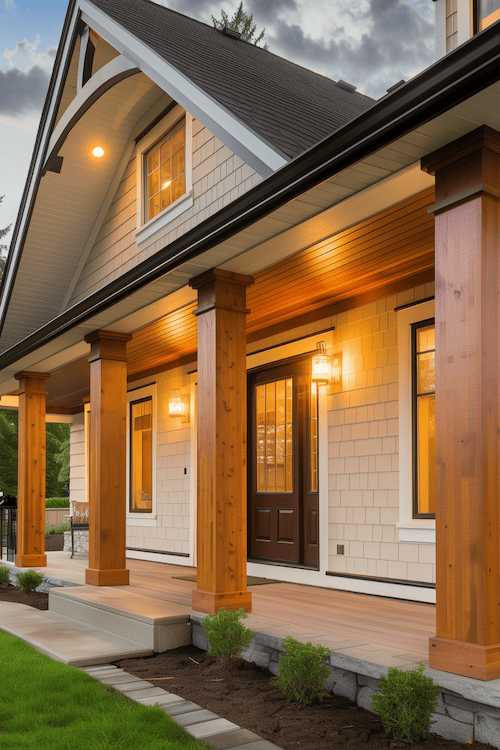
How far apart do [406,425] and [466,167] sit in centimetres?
300

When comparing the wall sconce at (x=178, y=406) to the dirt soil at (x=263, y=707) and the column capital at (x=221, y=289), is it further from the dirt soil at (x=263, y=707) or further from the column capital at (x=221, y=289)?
the dirt soil at (x=263, y=707)

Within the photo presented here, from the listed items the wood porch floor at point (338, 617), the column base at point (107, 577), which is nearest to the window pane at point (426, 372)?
the wood porch floor at point (338, 617)

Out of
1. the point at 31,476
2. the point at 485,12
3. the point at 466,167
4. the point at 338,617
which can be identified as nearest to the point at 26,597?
the point at 31,476

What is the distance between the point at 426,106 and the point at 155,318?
4.16m

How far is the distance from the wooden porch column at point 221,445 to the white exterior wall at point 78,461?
8.35 m

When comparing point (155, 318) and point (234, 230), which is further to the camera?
point (155, 318)

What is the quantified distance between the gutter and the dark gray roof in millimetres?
841

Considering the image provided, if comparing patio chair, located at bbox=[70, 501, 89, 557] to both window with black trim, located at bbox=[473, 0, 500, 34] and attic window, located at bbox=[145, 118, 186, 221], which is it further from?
window with black trim, located at bbox=[473, 0, 500, 34]

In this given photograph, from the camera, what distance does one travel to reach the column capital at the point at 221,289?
537 centimetres

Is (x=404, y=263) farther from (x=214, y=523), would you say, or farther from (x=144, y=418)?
(x=144, y=418)

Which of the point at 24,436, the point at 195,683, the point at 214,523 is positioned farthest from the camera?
the point at 24,436

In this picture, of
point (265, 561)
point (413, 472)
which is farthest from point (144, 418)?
point (413, 472)

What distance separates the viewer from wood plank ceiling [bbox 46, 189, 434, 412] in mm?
4789

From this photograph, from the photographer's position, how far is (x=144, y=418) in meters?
10.9
